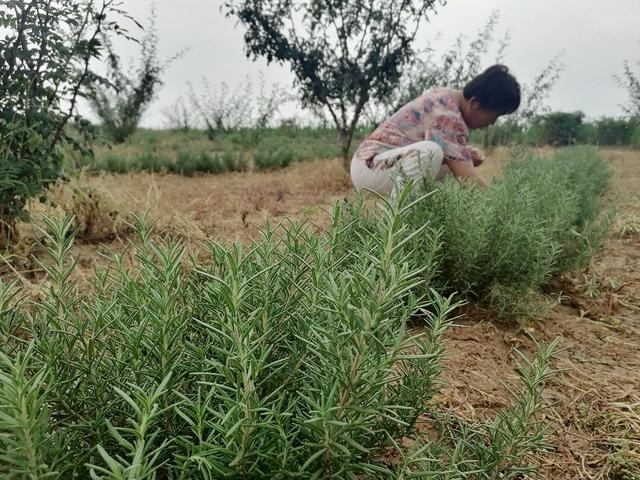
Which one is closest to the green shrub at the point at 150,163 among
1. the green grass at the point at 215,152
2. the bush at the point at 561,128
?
the green grass at the point at 215,152

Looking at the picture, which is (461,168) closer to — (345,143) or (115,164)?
(345,143)

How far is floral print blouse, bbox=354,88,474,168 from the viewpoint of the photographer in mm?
3676

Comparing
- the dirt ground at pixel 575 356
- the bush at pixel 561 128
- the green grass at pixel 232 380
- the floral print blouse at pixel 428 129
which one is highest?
the bush at pixel 561 128

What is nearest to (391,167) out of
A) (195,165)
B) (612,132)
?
(195,165)

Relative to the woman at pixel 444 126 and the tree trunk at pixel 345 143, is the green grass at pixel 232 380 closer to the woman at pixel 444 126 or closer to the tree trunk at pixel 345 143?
the woman at pixel 444 126

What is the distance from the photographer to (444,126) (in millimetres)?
3750

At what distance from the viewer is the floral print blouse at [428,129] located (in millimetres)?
3676

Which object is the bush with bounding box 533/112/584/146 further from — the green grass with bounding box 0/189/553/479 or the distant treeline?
the green grass with bounding box 0/189/553/479

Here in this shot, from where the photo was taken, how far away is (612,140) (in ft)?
58.7

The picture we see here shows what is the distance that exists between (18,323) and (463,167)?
10.8 feet

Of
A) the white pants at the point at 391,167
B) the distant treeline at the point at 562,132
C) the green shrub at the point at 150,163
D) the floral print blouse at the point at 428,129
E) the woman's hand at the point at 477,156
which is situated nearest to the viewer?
the white pants at the point at 391,167

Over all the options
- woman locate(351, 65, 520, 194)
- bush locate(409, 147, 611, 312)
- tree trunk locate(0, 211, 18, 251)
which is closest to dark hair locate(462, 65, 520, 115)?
woman locate(351, 65, 520, 194)

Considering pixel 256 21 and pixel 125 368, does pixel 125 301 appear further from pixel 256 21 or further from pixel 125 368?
pixel 256 21

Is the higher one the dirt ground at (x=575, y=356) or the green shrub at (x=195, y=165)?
the green shrub at (x=195, y=165)
